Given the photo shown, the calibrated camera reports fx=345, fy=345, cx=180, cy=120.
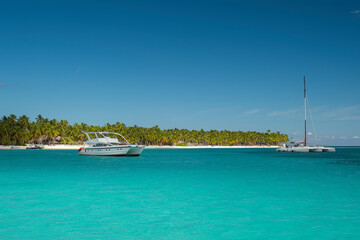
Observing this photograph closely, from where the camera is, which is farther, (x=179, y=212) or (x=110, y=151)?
(x=110, y=151)

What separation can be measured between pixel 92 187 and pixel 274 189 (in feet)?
47.8

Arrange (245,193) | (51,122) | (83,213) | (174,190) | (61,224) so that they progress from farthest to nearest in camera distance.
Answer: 1. (51,122)
2. (174,190)
3. (245,193)
4. (83,213)
5. (61,224)

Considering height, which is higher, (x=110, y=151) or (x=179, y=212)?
(x=110, y=151)

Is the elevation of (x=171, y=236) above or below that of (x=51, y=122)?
below

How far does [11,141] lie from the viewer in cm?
17425

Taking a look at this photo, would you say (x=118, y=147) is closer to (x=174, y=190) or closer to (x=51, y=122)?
(x=174, y=190)

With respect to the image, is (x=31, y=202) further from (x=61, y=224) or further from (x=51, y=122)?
(x=51, y=122)

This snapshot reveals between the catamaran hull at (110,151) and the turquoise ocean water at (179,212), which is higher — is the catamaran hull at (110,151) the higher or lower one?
the higher one

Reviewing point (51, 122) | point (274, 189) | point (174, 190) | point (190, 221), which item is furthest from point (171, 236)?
point (51, 122)

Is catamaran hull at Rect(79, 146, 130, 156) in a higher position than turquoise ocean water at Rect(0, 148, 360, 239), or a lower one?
higher

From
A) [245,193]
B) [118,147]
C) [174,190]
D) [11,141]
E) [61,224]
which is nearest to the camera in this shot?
[61,224]

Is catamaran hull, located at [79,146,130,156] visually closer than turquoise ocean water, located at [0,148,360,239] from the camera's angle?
No

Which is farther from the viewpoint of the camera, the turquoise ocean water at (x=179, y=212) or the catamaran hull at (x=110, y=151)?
the catamaran hull at (x=110, y=151)

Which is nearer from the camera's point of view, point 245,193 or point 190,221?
point 190,221
